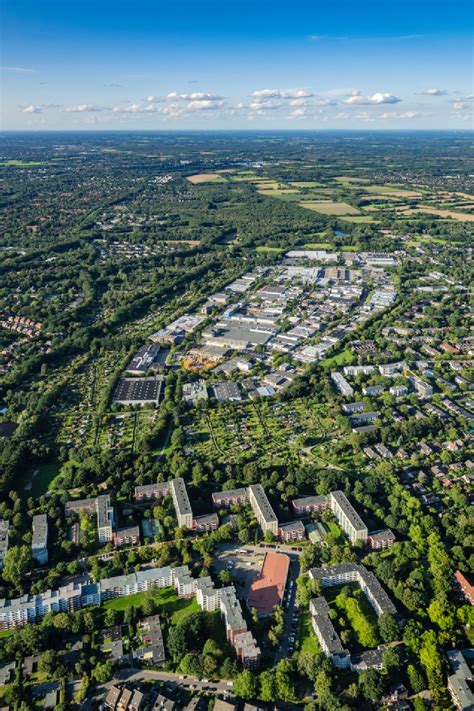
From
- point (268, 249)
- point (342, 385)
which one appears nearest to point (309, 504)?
point (342, 385)

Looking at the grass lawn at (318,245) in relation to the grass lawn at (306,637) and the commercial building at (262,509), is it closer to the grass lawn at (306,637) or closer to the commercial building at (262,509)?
the commercial building at (262,509)

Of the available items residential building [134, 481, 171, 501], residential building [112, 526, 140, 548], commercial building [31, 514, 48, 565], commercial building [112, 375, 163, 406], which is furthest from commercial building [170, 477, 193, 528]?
commercial building [112, 375, 163, 406]

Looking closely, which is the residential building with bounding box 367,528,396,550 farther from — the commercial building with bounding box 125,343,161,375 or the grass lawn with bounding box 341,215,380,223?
the grass lawn with bounding box 341,215,380,223

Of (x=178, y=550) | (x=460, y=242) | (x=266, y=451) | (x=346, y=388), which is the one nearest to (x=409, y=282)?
(x=460, y=242)

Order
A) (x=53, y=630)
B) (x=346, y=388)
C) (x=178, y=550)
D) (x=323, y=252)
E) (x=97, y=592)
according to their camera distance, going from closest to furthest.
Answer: (x=53, y=630) < (x=97, y=592) < (x=178, y=550) < (x=346, y=388) < (x=323, y=252)

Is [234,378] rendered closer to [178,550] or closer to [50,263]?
[178,550]
